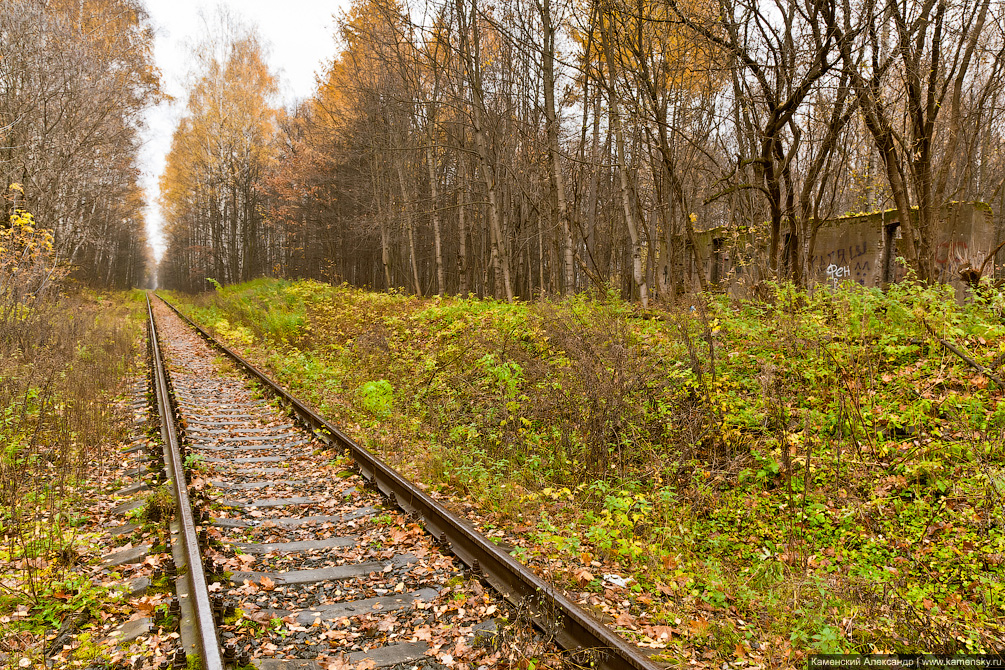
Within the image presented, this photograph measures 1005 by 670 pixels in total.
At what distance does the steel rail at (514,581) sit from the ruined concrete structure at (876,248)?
6755 millimetres

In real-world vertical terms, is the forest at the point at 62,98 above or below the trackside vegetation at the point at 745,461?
above

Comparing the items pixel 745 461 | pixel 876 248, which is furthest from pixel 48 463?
pixel 876 248

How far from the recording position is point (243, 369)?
42.4ft

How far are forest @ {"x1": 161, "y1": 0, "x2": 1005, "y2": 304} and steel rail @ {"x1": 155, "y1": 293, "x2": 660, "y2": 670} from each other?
6280 millimetres

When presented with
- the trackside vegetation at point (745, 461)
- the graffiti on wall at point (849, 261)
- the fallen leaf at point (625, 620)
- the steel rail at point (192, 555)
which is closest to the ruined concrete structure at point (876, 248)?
the graffiti on wall at point (849, 261)

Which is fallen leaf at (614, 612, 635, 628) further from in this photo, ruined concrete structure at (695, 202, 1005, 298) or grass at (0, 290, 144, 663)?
ruined concrete structure at (695, 202, 1005, 298)

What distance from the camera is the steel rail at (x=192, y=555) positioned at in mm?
3137

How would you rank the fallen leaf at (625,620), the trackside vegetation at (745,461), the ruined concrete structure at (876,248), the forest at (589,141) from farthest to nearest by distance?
the ruined concrete structure at (876,248)
the forest at (589,141)
the trackside vegetation at (745,461)
the fallen leaf at (625,620)

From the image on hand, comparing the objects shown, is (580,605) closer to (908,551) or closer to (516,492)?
(516,492)

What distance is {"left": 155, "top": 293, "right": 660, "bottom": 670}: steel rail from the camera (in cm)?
319

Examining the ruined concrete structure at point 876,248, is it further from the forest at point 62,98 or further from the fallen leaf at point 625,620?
the forest at point 62,98

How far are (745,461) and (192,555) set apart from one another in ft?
16.9

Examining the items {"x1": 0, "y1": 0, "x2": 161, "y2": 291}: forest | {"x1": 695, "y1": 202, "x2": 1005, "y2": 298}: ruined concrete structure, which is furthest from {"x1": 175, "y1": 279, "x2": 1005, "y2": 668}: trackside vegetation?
{"x1": 0, "y1": 0, "x2": 161, "y2": 291}: forest

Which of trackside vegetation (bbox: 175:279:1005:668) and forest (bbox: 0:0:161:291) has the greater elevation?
forest (bbox: 0:0:161:291)
